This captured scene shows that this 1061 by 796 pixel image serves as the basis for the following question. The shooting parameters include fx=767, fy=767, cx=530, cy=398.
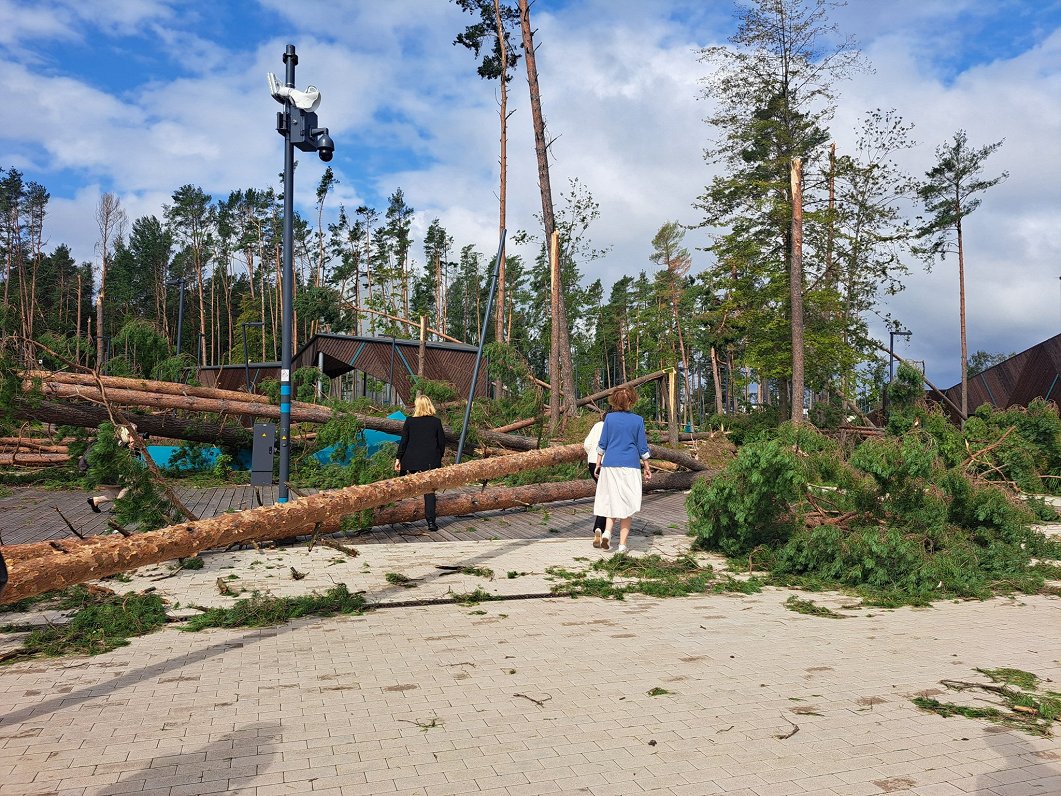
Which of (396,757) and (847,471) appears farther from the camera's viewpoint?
(847,471)

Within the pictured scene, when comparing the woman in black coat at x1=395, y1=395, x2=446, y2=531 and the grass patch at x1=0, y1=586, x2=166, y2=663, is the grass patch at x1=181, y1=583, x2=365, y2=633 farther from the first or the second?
the woman in black coat at x1=395, y1=395, x2=446, y2=531

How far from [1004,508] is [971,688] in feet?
14.7

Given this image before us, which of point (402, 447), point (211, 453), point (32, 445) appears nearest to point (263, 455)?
point (402, 447)

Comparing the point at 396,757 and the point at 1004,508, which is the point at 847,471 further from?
the point at 396,757

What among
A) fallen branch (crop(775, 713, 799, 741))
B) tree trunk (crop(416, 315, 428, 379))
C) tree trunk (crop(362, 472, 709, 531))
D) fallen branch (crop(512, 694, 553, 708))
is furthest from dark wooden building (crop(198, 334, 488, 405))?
fallen branch (crop(775, 713, 799, 741))

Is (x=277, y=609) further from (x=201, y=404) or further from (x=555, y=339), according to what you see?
(x=555, y=339)

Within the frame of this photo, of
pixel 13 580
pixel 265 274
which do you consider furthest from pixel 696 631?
pixel 265 274

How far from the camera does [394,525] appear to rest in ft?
31.4

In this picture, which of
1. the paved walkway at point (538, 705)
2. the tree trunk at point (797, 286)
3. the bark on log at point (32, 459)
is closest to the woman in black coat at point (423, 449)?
the paved walkway at point (538, 705)

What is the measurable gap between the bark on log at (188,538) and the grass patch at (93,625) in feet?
0.99

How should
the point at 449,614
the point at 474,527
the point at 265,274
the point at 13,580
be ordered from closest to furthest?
the point at 13,580, the point at 449,614, the point at 474,527, the point at 265,274

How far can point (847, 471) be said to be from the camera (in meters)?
7.50

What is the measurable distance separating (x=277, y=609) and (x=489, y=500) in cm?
493

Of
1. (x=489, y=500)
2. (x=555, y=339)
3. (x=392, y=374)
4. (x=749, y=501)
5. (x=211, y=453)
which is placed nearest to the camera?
(x=749, y=501)
